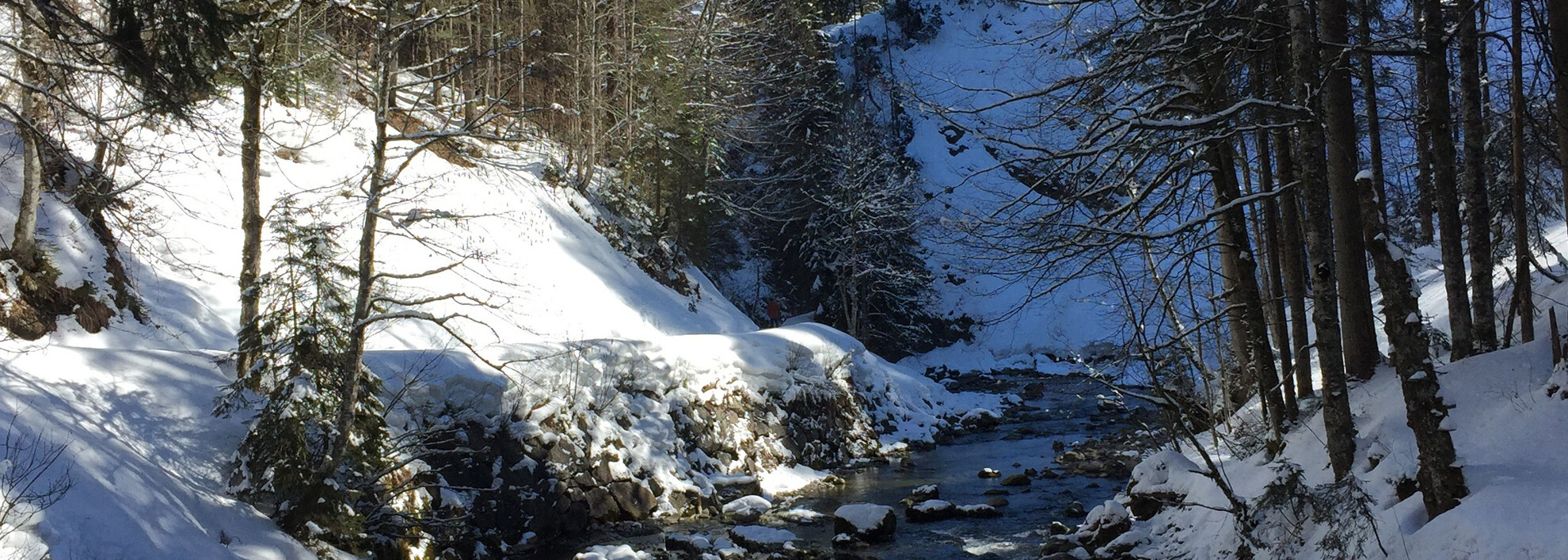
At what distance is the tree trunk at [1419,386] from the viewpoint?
16.0ft

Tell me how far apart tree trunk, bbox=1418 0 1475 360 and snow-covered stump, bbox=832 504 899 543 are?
20.1 feet

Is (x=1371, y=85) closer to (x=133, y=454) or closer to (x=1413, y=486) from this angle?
(x=1413, y=486)

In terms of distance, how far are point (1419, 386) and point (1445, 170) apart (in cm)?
260

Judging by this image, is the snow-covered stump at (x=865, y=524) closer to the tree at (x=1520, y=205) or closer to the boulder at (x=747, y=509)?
the boulder at (x=747, y=509)

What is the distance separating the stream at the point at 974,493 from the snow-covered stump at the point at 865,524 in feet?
0.51

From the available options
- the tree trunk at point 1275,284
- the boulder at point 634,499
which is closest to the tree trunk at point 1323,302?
the tree trunk at point 1275,284

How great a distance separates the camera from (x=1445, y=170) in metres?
6.68

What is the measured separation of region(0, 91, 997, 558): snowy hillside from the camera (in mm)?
6766

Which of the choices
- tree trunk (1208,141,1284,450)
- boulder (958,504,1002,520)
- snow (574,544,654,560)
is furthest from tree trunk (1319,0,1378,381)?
snow (574,544,654,560)

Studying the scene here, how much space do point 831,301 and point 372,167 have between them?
81.3 feet

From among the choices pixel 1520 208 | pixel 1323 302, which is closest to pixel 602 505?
pixel 1323 302

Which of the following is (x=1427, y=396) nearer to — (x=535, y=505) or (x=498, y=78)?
(x=535, y=505)

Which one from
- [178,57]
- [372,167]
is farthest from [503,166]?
[178,57]

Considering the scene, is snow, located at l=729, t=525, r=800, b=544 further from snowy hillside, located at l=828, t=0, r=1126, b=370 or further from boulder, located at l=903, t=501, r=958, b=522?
snowy hillside, located at l=828, t=0, r=1126, b=370
